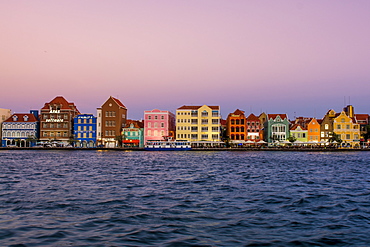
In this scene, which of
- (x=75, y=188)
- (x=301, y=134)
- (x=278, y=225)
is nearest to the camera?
(x=278, y=225)

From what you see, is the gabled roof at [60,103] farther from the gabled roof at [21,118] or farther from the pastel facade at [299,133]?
the pastel facade at [299,133]

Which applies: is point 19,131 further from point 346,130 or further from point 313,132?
point 346,130

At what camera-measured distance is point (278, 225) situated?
14.7m

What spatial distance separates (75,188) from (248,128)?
9694 centimetres

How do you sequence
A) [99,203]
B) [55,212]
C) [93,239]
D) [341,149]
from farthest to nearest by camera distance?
Result: [341,149] → [99,203] → [55,212] → [93,239]

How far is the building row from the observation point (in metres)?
114

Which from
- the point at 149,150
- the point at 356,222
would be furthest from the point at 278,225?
the point at 149,150

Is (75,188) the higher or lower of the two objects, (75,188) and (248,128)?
the lower

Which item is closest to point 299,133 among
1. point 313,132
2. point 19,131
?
point 313,132

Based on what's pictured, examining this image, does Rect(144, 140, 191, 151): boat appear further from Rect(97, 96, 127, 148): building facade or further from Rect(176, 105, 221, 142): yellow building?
Rect(97, 96, 127, 148): building facade

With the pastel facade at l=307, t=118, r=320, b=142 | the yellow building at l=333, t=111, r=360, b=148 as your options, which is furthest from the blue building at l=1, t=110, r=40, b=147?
the yellow building at l=333, t=111, r=360, b=148

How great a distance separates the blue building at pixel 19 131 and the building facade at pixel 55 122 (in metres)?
3.42

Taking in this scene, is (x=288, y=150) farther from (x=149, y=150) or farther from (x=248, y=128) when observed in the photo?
(x=149, y=150)

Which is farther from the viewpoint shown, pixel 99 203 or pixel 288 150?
pixel 288 150
